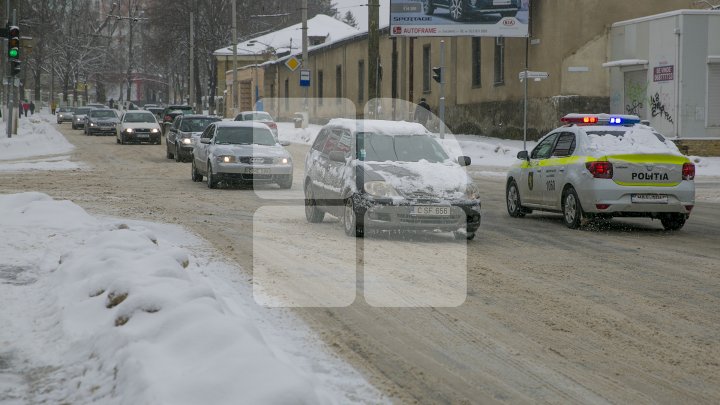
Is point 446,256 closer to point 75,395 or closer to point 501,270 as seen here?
point 501,270

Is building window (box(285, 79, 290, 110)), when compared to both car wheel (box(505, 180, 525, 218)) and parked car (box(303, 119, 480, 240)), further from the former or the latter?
parked car (box(303, 119, 480, 240))

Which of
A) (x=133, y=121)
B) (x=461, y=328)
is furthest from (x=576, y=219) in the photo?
(x=133, y=121)

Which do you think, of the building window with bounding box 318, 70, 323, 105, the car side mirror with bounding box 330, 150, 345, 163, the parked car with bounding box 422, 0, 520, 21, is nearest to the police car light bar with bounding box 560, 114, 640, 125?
the car side mirror with bounding box 330, 150, 345, 163

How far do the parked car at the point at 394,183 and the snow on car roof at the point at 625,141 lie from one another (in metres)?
2.06

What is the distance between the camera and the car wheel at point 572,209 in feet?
50.2

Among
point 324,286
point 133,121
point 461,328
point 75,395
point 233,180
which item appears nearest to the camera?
point 75,395

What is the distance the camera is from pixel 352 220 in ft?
44.7

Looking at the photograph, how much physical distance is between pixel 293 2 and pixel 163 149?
74.6 metres

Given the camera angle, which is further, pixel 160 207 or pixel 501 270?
pixel 160 207

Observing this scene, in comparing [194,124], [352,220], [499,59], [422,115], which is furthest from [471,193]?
[422,115]

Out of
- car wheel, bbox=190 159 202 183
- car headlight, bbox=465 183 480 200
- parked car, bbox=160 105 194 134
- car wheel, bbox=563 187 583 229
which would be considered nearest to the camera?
car headlight, bbox=465 183 480 200

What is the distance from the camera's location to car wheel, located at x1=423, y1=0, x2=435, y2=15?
4253 cm

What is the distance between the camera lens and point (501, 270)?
1109 cm

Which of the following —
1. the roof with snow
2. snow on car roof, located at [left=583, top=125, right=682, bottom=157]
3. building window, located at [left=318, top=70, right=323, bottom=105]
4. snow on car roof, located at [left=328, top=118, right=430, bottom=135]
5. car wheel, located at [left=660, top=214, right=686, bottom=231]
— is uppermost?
the roof with snow
